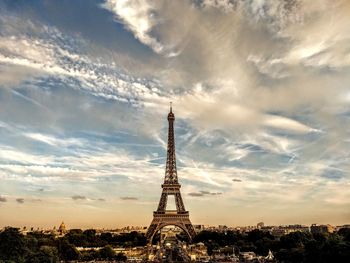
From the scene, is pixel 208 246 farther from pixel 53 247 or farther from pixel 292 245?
pixel 53 247

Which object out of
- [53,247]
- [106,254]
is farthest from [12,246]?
[106,254]

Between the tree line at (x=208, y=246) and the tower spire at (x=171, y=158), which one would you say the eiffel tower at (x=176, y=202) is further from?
the tree line at (x=208, y=246)

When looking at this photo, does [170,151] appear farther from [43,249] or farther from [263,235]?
[43,249]

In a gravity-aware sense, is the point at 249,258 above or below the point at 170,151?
below

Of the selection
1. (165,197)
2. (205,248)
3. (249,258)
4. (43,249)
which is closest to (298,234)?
(249,258)

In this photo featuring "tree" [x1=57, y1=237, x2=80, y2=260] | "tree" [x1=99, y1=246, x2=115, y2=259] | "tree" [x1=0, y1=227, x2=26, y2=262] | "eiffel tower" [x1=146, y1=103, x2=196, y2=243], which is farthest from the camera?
"eiffel tower" [x1=146, y1=103, x2=196, y2=243]

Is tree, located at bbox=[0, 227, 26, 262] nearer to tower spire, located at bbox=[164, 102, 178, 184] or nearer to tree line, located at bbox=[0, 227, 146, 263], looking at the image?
tree line, located at bbox=[0, 227, 146, 263]

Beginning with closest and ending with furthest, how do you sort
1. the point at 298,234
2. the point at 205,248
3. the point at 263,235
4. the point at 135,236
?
the point at 298,234
the point at 205,248
the point at 263,235
the point at 135,236

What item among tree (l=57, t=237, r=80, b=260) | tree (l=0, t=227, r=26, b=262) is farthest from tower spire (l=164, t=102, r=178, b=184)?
tree (l=0, t=227, r=26, b=262)

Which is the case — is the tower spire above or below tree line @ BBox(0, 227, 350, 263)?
above
